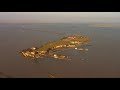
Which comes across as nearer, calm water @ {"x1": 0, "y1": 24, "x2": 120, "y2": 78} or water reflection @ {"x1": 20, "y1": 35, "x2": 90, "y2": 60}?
calm water @ {"x1": 0, "y1": 24, "x2": 120, "y2": 78}

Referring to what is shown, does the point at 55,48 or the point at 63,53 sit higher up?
the point at 55,48

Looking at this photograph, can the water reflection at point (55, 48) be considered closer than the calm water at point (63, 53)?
No

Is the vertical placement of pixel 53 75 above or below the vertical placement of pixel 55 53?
below

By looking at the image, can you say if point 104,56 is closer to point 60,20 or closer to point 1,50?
point 60,20
